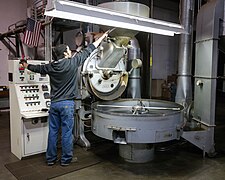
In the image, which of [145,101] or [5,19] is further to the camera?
[5,19]

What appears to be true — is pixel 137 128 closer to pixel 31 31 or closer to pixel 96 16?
pixel 96 16

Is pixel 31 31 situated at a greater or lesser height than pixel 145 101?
greater

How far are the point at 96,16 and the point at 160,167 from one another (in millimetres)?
1923

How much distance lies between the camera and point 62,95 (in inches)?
109

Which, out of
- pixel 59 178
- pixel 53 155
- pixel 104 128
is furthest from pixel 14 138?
pixel 104 128

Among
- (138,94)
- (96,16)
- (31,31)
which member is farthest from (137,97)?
(31,31)

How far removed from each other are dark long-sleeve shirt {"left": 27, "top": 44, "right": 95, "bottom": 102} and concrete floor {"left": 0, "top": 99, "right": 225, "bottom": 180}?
36.0 inches

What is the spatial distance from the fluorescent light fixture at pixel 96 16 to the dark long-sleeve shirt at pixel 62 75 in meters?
0.73

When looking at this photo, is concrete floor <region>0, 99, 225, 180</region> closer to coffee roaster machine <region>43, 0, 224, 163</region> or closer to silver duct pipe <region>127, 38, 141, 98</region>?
coffee roaster machine <region>43, 0, 224, 163</region>

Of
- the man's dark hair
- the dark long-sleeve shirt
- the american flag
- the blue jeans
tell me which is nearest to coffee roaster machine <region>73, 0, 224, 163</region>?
the blue jeans

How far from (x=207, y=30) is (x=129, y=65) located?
49.7 inches

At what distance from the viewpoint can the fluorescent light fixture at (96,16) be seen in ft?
6.10

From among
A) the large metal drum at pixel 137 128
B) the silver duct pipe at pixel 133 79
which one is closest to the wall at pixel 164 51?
the silver duct pipe at pixel 133 79

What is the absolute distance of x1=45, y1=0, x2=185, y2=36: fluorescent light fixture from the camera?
1858mm
